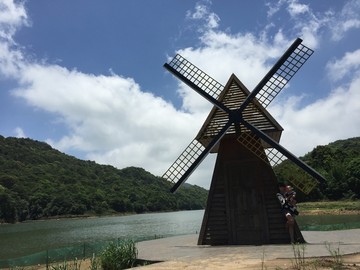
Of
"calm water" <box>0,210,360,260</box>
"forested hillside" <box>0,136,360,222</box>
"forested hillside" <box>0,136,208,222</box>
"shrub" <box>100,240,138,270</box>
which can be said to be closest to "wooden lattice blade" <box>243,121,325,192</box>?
"shrub" <box>100,240,138,270</box>

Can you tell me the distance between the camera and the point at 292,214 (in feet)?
41.0

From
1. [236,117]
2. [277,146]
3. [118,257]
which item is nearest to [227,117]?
[236,117]

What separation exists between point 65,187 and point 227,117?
368ft

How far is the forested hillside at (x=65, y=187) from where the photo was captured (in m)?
104

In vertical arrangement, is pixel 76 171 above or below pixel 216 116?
above

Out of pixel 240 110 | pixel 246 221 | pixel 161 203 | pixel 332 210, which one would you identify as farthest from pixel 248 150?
pixel 161 203

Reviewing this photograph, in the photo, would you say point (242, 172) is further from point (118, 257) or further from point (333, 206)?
point (333, 206)

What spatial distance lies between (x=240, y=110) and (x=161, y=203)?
12819cm

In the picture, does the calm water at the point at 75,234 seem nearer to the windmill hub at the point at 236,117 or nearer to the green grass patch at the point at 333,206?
the windmill hub at the point at 236,117

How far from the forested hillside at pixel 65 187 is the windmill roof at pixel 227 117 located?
89.2 m

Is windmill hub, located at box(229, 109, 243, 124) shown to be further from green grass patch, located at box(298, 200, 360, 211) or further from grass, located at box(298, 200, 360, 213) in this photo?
green grass patch, located at box(298, 200, 360, 211)

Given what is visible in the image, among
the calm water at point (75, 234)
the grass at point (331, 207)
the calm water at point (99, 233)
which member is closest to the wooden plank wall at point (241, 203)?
the calm water at point (99, 233)

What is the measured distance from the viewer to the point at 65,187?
11794 cm

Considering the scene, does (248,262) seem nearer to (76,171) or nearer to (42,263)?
(42,263)
